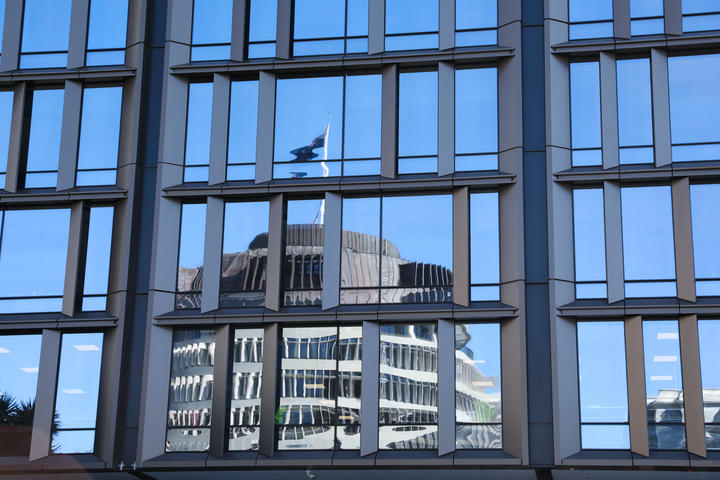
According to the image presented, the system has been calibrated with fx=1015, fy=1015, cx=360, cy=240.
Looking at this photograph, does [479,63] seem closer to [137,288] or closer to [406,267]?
[406,267]

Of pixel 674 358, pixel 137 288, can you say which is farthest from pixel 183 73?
pixel 674 358

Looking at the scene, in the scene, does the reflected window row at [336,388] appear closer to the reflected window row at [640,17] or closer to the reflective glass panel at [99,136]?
the reflective glass panel at [99,136]

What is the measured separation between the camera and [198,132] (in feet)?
85.2

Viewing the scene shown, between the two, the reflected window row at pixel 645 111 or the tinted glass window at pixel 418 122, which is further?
the tinted glass window at pixel 418 122

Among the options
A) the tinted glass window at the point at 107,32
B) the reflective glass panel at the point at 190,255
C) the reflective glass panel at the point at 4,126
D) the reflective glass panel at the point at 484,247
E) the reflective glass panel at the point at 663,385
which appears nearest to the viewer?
the reflective glass panel at the point at 663,385

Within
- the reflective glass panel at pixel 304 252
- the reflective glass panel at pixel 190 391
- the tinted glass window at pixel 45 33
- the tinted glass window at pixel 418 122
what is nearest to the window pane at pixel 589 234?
→ the tinted glass window at pixel 418 122

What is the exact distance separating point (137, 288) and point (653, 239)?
1236 cm

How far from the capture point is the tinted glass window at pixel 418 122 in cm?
2491

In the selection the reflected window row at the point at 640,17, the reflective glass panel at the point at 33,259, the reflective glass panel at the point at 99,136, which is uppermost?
the reflected window row at the point at 640,17

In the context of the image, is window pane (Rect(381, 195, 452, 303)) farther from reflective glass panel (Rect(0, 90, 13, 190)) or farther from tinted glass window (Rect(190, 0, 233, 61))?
reflective glass panel (Rect(0, 90, 13, 190))

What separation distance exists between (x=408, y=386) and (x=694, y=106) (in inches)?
373

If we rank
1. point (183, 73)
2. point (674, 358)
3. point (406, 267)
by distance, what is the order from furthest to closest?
point (183, 73) < point (406, 267) < point (674, 358)

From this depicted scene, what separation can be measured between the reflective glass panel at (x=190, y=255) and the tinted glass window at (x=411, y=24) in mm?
6460

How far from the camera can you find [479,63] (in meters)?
25.1
